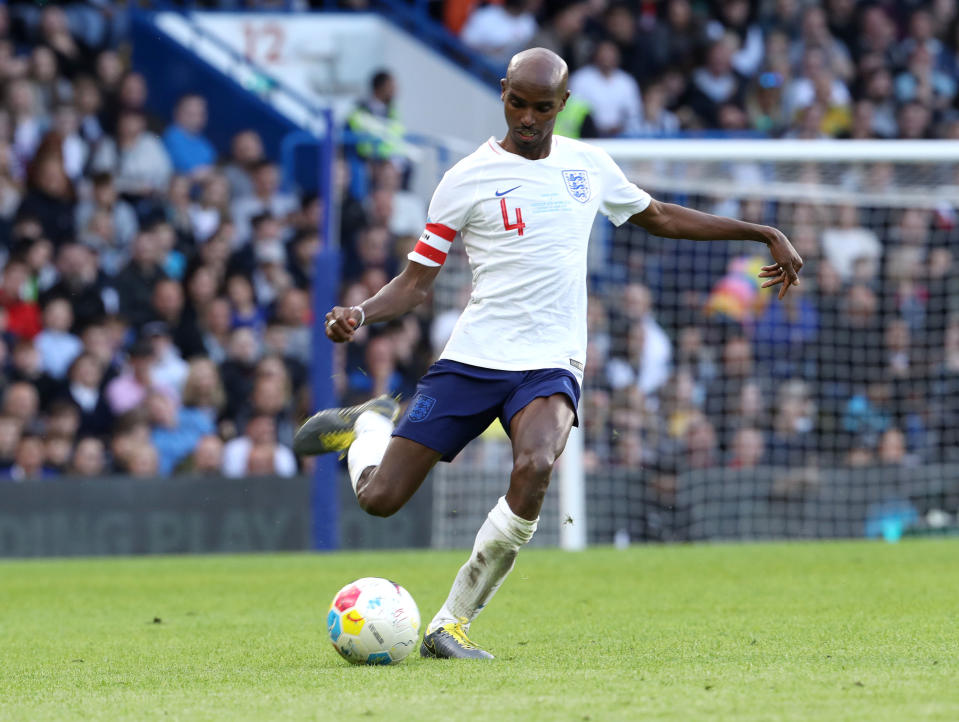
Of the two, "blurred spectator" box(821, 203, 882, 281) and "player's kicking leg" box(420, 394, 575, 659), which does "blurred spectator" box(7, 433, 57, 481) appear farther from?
"player's kicking leg" box(420, 394, 575, 659)

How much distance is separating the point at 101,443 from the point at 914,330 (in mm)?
7517

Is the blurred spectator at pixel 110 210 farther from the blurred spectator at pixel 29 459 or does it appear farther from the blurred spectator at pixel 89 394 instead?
the blurred spectator at pixel 29 459

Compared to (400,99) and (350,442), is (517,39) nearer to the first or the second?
(400,99)

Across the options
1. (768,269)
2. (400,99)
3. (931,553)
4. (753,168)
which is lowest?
(931,553)

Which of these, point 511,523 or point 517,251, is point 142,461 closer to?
point 517,251

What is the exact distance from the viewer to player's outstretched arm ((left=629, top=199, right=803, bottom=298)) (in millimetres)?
6570

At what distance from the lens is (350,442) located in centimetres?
709

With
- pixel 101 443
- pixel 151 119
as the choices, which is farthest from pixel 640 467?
pixel 151 119

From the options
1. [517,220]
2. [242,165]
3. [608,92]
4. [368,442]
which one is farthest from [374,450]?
[608,92]

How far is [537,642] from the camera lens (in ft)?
22.4

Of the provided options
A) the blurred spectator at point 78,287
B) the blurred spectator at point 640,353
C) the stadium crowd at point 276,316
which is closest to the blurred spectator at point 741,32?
the stadium crowd at point 276,316

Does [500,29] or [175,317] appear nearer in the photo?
[175,317]

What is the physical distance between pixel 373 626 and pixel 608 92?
13201 mm

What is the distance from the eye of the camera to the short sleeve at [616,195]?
21.6 ft
